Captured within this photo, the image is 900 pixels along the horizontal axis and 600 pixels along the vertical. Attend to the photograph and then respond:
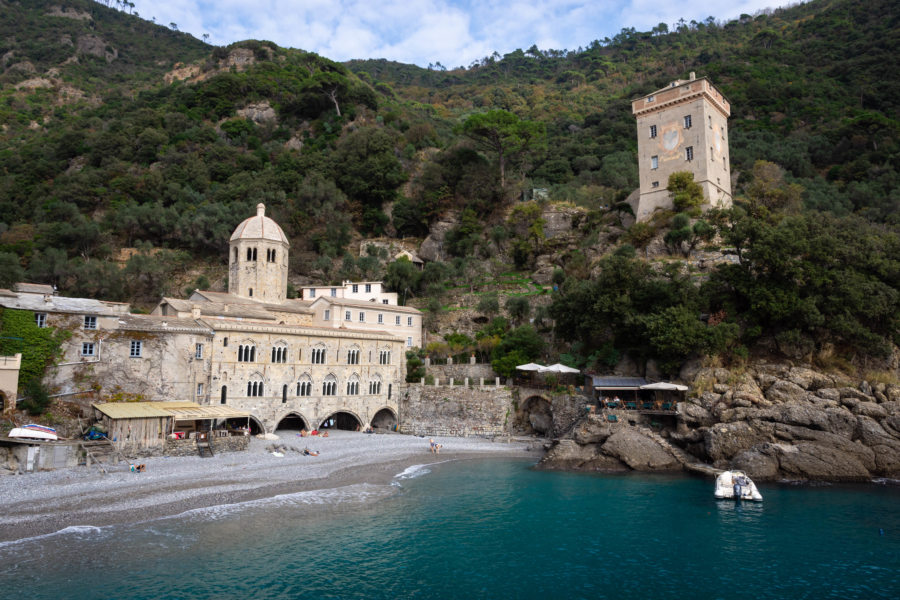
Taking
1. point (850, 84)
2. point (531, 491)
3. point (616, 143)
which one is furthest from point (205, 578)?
point (850, 84)

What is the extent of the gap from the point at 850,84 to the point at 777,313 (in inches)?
2171

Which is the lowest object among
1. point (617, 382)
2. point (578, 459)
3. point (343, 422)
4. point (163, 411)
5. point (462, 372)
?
point (578, 459)

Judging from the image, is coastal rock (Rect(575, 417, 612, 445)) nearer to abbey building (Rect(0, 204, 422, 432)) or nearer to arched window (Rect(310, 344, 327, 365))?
abbey building (Rect(0, 204, 422, 432))

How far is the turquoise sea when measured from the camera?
45.8ft

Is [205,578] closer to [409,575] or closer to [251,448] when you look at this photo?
[409,575]

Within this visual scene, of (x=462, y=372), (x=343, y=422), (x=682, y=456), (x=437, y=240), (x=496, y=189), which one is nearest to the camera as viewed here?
(x=682, y=456)

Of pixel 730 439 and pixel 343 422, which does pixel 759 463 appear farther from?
pixel 343 422

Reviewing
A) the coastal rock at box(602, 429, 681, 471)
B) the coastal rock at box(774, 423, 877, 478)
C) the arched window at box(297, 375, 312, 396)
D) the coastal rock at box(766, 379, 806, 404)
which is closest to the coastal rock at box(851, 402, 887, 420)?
the coastal rock at box(774, 423, 877, 478)

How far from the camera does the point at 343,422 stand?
128 feet

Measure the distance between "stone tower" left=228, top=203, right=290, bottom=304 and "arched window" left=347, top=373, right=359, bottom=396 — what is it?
33.7 feet

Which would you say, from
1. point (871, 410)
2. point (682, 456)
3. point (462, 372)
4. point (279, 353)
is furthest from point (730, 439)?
point (279, 353)

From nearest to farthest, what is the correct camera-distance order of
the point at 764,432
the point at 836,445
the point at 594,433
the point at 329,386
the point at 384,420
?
1. the point at 836,445
2. the point at 764,432
3. the point at 594,433
4. the point at 329,386
5. the point at 384,420

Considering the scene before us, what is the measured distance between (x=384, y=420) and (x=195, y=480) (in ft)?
59.2

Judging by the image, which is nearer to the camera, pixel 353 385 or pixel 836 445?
pixel 836 445
